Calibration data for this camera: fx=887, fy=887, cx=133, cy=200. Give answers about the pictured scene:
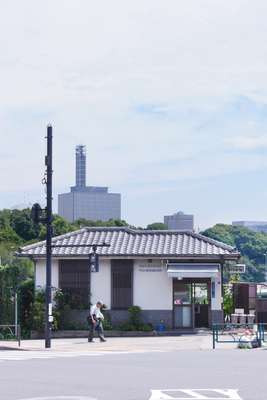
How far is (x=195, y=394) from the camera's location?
16.0 m

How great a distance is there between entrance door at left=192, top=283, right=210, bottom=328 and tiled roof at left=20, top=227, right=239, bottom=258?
1.71 metres

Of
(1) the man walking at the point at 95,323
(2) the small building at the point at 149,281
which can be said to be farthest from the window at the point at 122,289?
(1) the man walking at the point at 95,323

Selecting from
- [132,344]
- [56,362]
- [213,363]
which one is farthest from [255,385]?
[132,344]

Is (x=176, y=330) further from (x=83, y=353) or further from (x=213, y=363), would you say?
(x=213, y=363)

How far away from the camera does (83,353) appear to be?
29234 mm

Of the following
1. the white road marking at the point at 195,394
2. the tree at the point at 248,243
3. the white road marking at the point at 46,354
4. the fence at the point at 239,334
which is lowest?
the white road marking at the point at 46,354

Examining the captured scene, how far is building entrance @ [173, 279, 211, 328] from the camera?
40.6 meters

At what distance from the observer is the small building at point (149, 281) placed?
40.4 meters

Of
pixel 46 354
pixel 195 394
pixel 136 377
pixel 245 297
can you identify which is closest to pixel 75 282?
pixel 245 297

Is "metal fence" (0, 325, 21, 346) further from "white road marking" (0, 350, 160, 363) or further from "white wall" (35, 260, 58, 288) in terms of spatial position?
"white road marking" (0, 350, 160, 363)

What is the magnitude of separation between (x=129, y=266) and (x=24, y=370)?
1924 cm

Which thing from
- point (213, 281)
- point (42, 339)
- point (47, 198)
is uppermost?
point (47, 198)

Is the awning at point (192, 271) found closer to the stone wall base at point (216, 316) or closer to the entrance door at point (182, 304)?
the entrance door at point (182, 304)

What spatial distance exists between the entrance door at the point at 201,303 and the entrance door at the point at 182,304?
0.31 m
